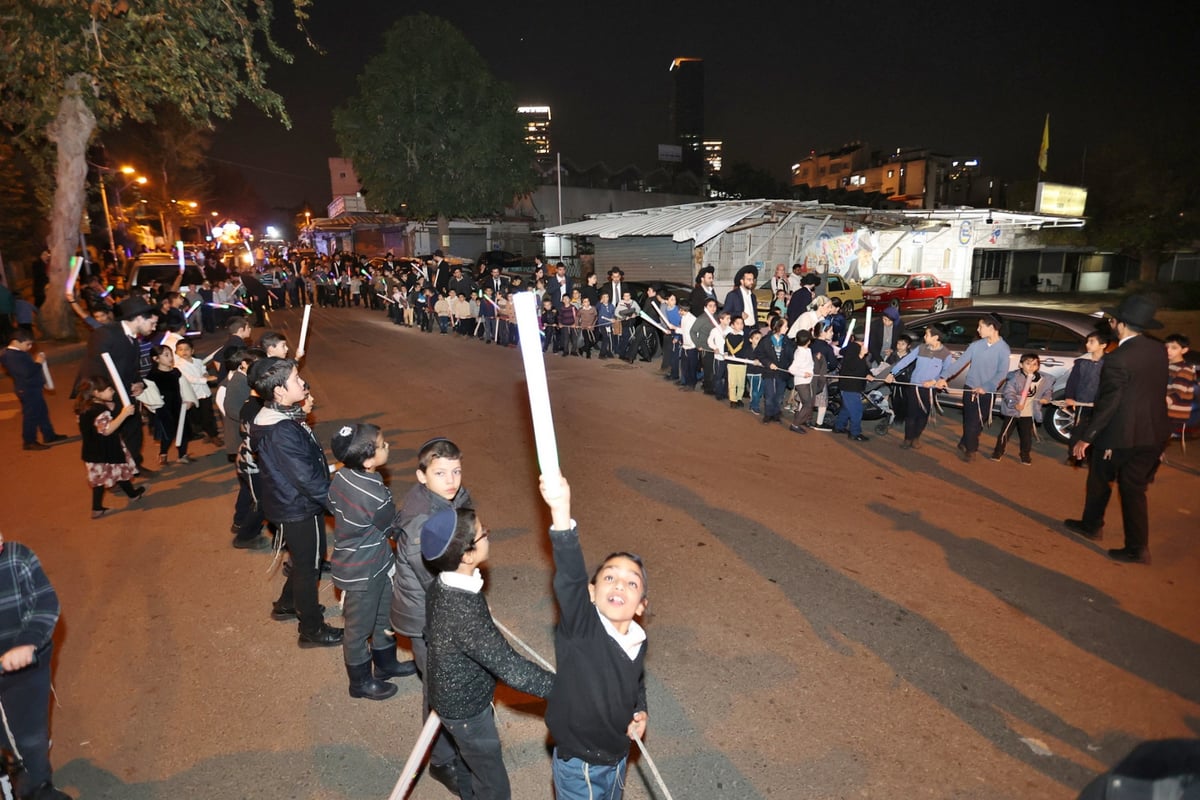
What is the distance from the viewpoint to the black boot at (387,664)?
13.1ft

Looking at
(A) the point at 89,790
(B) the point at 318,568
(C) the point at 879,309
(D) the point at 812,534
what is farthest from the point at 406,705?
(C) the point at 879,309

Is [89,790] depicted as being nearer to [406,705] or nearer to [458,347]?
[406,705]

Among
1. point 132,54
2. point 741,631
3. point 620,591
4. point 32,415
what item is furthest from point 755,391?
point 132,54

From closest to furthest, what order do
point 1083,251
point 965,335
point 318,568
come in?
point 318,568 → point 965,335 → point 1083,251

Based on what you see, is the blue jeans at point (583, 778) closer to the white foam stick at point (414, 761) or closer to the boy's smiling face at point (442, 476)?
the white foam stick at point (414, 761)

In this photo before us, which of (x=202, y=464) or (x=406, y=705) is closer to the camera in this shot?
(x=406, y=705)

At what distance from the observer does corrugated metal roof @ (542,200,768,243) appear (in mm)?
18578

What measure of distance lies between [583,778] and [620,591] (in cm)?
73

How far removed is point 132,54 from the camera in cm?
1291

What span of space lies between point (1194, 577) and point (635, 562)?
5455 millimetres

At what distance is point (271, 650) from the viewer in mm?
4398

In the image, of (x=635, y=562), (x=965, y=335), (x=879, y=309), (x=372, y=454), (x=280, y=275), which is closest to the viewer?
(x=635, y=562)

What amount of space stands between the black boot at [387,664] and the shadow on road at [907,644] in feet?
9.26

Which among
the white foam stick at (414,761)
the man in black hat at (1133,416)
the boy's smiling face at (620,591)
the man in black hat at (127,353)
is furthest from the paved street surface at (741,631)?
the boy's smiling face at (620,591)
